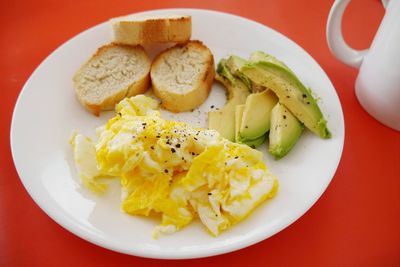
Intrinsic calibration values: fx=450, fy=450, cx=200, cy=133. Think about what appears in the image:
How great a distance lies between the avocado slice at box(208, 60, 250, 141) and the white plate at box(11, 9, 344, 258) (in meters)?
0.06

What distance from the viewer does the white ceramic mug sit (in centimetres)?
179

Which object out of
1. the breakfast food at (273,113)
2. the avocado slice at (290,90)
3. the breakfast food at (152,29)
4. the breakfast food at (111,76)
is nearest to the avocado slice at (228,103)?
the breakfast food at (273,113)

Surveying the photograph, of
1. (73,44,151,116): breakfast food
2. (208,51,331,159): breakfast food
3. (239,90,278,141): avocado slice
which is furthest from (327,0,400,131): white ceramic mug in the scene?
(73,44,151,116): breakfast food

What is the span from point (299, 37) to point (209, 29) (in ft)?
1.75

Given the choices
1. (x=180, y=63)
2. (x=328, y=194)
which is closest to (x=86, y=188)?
(x=180, y=63)

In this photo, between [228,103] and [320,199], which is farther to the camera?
[228,103]

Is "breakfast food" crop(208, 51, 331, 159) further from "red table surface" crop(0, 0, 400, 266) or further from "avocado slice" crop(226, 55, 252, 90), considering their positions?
"red table surface" crop(0, 0, 400, 266)

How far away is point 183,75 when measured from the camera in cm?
206

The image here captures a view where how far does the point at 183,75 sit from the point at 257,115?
44 cm

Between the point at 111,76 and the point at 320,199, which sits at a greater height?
the point at 111,76

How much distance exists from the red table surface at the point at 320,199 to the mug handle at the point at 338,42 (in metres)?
0.17

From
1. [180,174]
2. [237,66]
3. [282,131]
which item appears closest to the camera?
[180,174]

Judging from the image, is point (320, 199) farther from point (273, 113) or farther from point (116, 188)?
point (116, 188)

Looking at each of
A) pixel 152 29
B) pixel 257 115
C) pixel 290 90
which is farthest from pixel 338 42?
pixel 152 29
